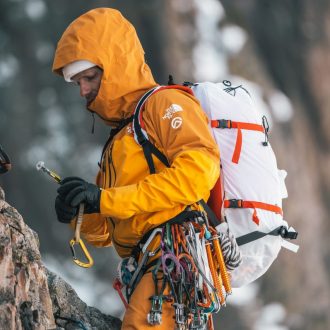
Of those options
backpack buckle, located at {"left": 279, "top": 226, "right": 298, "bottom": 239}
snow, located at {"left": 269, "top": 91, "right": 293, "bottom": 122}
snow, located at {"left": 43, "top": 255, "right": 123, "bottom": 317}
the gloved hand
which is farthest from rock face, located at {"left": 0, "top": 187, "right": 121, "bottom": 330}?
snow, located at {"left": 269, "top": 91, "right": 293, "bottom": 122}

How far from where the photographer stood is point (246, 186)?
7086mm

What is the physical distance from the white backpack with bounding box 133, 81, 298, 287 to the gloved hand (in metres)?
0.96

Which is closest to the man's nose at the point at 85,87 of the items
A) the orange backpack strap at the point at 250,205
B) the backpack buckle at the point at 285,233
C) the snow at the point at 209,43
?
the orange backpack strap at the point at 250,205

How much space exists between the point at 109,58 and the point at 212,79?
20.2 m

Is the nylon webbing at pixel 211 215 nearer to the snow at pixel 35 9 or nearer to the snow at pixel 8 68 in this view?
the snow at pixel 8 68

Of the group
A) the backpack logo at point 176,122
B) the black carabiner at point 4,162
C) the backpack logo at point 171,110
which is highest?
the backpack logo at point 171,110

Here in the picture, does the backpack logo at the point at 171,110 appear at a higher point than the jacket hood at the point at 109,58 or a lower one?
lower

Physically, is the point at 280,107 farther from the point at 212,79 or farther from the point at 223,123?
the point at 223,123

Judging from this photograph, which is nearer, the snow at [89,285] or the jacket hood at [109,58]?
the jacket hood at [109,58]

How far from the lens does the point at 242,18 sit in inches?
1160

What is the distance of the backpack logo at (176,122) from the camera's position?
6.53 metres

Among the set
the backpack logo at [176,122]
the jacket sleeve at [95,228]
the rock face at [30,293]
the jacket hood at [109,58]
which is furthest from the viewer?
the jacket sleeve at [95,228]

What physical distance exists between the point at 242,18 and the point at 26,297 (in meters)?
23.8

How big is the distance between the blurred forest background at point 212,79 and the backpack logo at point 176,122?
58.9ft
